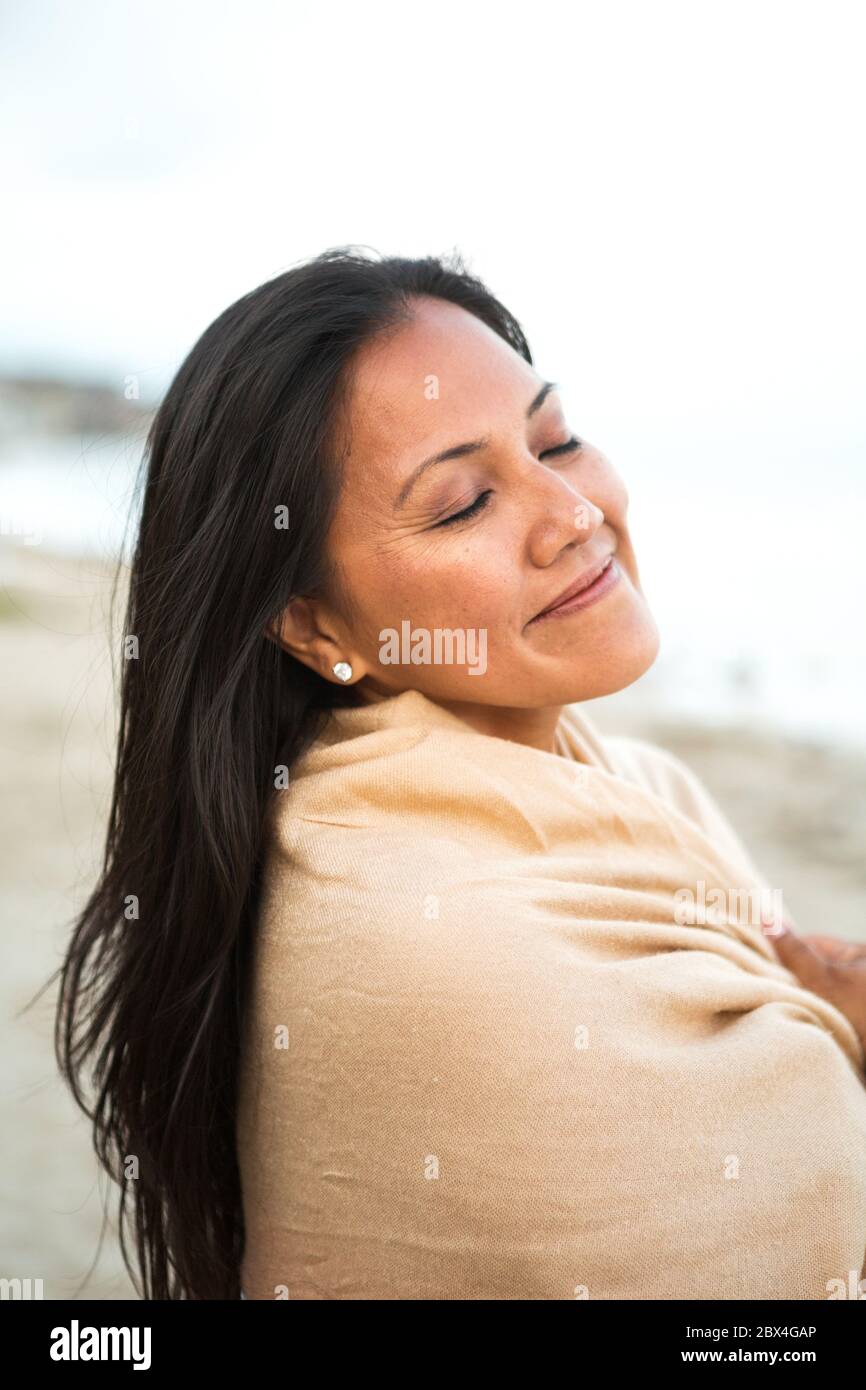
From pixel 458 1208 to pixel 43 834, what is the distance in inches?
196

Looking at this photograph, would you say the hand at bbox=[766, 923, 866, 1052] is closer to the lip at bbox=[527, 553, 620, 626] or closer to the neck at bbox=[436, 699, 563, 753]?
the neck at bbox=[436, 699, 563, 753]

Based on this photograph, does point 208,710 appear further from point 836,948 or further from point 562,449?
point 836,948

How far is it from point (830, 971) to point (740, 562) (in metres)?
10.6

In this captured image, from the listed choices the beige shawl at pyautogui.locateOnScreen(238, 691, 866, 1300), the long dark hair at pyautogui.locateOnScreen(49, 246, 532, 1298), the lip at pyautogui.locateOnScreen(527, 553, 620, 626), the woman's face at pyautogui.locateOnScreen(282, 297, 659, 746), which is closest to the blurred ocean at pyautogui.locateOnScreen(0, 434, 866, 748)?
the long dark hair at pyautogui.locateOnScreen(49, 246, 532, 1298)

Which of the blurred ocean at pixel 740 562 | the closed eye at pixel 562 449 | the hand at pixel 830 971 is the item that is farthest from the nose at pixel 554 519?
the blurred ocean at pixel 740 562

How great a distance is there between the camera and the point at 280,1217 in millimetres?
1764

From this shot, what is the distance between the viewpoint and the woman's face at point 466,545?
72.1 inches

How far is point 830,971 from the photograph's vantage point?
2133mm

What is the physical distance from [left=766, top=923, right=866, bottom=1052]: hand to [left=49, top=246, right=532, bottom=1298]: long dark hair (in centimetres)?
90

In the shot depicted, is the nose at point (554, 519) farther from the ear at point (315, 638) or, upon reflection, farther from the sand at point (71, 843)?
the sand at point (71, 843)

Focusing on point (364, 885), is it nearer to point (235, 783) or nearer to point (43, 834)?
point (235, 783)

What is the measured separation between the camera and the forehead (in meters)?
1.84

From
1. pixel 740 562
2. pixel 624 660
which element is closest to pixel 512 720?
pixel 624 660

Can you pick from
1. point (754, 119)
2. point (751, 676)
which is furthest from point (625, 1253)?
point (754, 119)
